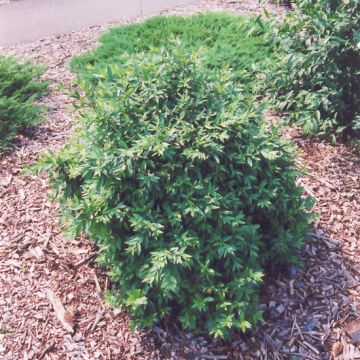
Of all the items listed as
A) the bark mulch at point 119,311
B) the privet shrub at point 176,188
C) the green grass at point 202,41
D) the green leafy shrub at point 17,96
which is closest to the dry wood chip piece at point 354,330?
the bark mulch at point 119,311

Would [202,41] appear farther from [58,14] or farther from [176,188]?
[176,188]

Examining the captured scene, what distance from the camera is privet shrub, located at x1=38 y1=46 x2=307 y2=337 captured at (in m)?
2.62

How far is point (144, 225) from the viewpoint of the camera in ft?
8.49

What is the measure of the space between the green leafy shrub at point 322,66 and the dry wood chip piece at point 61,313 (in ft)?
8.63

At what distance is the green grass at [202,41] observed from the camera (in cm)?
540

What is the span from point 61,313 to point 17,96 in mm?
2718

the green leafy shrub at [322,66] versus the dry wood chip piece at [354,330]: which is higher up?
the green leafy shrub at [322,66]

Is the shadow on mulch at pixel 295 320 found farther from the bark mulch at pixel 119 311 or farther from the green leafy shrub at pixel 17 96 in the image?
the green leafy shrub at pixel 17 96

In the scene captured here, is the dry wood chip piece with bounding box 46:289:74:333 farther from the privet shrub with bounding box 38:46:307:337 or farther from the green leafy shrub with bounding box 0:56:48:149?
the green leafy shrub with bounding box 0:56:48:149

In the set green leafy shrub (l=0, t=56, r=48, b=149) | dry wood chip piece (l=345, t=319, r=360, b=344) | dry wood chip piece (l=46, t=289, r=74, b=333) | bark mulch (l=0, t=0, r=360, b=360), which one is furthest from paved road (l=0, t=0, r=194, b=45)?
dry wood chip piece (l=345, t=319, r=360, b=344)

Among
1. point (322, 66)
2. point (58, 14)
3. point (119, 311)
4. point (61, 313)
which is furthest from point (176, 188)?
point (58, 14)

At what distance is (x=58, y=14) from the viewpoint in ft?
24.5

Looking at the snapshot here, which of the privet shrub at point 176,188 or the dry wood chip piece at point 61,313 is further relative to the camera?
the dry wood chip piece at point 61,313

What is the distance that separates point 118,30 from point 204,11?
1.68 meters
